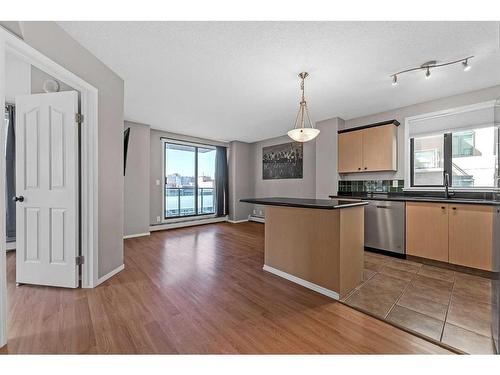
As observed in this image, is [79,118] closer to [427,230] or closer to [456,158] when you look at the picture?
[427,230]

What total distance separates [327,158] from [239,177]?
281 centimetres

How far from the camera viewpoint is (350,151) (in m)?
3.88

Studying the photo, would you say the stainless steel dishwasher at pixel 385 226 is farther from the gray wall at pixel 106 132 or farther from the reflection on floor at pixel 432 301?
the gray wall at pixel 106 132

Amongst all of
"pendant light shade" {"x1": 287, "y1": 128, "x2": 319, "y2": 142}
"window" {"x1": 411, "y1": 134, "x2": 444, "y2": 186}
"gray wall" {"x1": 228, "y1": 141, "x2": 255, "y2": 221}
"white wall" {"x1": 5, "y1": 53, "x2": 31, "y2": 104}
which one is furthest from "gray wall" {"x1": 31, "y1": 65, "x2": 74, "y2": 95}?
"window" {"x1": 411, "y1": 134, "x2": 444, "y2": 186}

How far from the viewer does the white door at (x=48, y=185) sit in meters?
2.07

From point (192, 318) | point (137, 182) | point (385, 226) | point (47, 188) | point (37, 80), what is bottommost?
point (192, 318)

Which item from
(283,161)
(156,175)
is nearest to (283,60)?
(283,161)

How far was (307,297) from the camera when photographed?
199 cm

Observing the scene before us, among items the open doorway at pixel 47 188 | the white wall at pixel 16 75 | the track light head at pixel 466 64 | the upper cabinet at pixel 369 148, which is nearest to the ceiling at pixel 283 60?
the track light head at pixel 466 64

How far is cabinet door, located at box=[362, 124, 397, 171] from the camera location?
346 cm

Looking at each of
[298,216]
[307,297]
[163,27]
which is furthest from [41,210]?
[307,297]

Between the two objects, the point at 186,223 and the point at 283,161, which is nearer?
the point at 186,223
